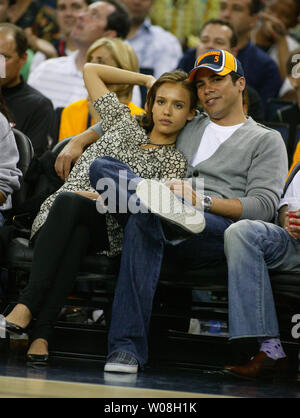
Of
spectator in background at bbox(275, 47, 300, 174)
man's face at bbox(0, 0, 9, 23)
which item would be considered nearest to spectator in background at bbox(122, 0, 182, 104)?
man's face at bbox(0, 0, 9, 23)

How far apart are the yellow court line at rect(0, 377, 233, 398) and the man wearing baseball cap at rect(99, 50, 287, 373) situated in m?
0.35

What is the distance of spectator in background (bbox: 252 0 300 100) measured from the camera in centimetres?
594

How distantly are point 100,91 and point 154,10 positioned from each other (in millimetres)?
3427

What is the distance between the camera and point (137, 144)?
3.43 meters

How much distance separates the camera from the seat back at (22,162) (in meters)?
3.56

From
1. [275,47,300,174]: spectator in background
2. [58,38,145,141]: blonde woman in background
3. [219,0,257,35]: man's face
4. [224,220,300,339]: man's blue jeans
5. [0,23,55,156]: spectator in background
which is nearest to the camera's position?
[224,220,300,339]: man's blue jeans

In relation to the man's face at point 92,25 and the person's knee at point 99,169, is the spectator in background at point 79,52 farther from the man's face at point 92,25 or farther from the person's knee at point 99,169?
the person's knee at point 99,169

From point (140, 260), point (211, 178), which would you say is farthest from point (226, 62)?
point (140, 260)

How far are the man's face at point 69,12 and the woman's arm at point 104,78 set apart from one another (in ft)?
8.29

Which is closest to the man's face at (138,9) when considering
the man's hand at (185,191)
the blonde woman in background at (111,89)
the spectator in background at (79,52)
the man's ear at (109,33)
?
the spectator in background at (79,52)

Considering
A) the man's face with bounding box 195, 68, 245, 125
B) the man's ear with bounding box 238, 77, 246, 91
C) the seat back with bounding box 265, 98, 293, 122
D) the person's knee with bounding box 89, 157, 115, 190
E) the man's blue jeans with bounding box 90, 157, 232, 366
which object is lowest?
the man's blue jeans with bounding box 90, 157, 232, 366

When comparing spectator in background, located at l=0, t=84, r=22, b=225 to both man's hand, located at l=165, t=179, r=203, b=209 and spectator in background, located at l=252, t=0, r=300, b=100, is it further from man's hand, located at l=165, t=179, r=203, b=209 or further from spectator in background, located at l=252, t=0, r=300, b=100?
spectator in background, located at l=252, t=0, r=300, b=100

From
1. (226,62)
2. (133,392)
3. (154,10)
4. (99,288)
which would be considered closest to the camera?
(133,392)
